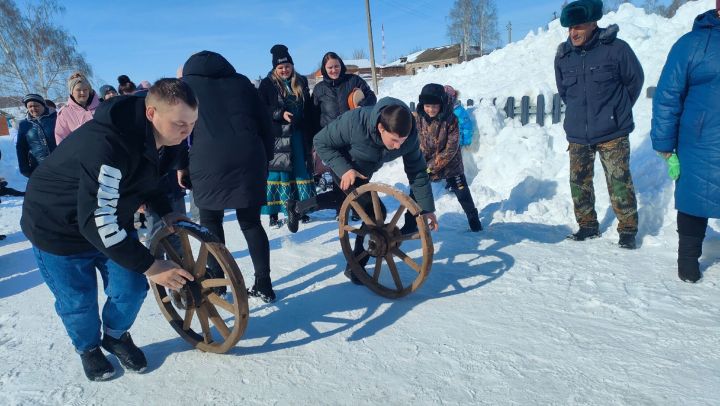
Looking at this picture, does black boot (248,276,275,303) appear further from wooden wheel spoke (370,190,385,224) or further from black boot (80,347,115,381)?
black boot (80,347,115,381)

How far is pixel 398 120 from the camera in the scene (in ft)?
9.34

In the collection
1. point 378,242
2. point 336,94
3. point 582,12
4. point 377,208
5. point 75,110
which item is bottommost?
point 378,242

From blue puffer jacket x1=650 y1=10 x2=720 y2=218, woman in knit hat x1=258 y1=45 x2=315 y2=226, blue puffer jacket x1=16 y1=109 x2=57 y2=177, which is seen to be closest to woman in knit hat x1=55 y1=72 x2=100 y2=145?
blue puffer jacket x1=16 y1=109 x2=57 y2=177

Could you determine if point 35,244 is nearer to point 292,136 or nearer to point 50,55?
point 292,136

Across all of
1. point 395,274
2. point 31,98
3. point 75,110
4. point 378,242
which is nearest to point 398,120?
point 378,242

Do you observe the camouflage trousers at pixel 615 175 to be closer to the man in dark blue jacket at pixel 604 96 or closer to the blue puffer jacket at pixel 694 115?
the man in dark blue jacket at pixel 604 96

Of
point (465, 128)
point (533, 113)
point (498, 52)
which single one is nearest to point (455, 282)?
point (465, 128)

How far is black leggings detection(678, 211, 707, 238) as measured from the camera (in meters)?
3.34

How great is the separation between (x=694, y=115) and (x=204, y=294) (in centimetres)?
353

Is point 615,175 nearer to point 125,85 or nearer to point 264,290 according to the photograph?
point 264,290

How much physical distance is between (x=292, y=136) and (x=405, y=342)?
3.23 metres

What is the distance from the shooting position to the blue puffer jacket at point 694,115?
311 cm

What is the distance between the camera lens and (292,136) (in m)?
5.28

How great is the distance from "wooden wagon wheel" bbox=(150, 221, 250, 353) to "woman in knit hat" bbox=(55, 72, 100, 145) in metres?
2.49
